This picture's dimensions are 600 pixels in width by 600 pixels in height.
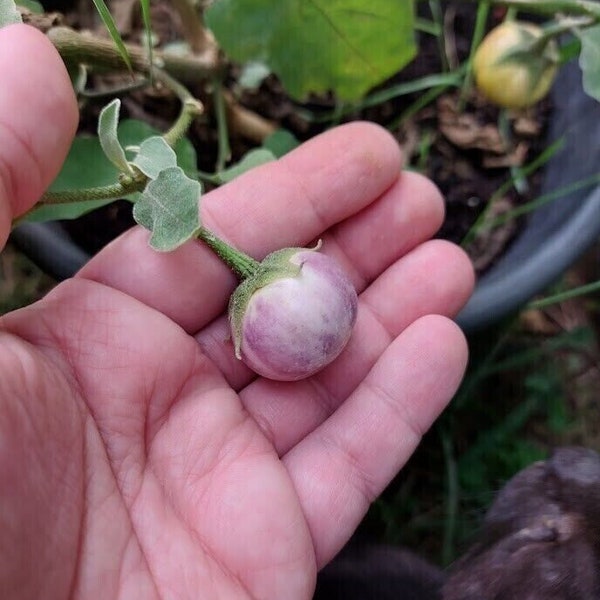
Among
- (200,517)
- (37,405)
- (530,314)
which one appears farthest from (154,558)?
(530,314)

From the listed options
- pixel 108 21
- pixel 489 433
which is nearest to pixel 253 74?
pixel 108 21

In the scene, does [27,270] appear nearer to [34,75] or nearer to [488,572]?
[34,75]

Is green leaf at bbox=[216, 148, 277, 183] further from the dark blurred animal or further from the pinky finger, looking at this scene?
the dark blurred animal

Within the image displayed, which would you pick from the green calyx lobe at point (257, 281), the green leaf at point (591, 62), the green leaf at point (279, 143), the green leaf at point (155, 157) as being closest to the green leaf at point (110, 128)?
the green leaf at point (155, 157)

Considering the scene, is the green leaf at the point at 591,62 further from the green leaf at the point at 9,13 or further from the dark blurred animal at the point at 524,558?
the green leaf at the point at 9,13

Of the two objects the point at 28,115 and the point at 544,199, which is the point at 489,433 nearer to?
the point at 544,199

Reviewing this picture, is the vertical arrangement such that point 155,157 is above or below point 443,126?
above

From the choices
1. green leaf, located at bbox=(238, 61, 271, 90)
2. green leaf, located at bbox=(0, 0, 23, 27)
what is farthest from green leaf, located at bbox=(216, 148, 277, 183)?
green leaf, located at bbox=(0, 0, 23, 27)
